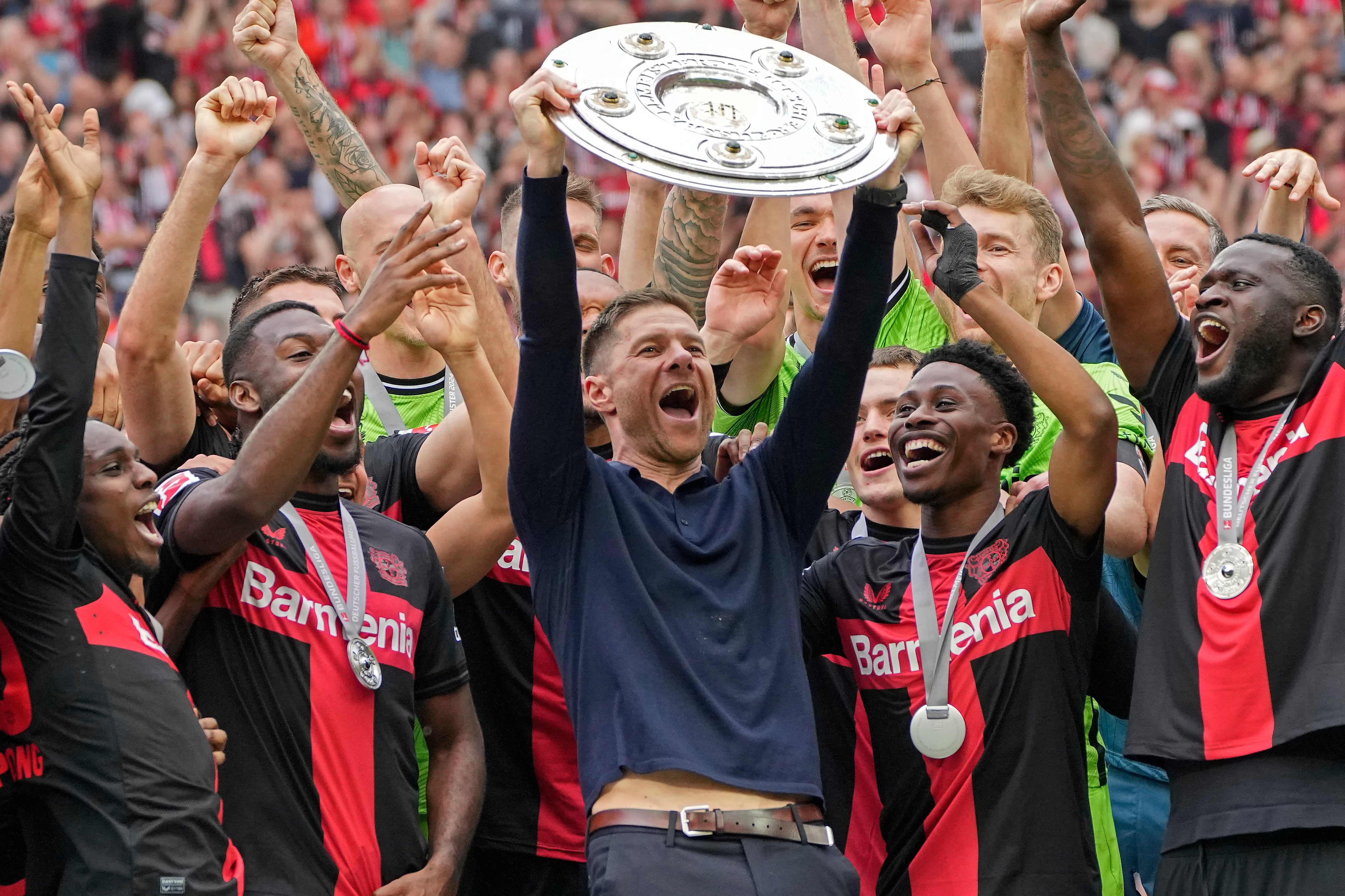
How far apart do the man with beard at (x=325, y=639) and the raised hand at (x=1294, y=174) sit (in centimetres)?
221

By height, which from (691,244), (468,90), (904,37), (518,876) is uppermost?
(904,37)

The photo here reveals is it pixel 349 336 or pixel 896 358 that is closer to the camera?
pixel 349 336

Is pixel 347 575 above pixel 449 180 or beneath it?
beneath

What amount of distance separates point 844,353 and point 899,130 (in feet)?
1.68

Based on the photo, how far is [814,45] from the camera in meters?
5.80

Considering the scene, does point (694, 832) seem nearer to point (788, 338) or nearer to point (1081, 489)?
point (1081, 489)

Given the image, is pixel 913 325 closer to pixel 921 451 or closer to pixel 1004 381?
pixel 1004 381

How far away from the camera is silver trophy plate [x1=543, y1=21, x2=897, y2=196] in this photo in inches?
137

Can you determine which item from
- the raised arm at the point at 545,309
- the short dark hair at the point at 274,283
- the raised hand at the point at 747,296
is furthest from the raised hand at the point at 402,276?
the short dark hair at the point at 274,283

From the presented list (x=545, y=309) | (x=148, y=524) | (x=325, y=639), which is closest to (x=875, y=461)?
(x=545, y=309)

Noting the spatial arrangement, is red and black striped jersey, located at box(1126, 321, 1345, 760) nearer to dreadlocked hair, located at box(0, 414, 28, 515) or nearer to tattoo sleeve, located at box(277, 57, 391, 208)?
dreadlocked hair, located at box(0, 414, 28, 515)

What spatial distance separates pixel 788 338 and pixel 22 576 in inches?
135

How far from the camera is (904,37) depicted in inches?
237

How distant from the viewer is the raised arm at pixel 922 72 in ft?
19.7
